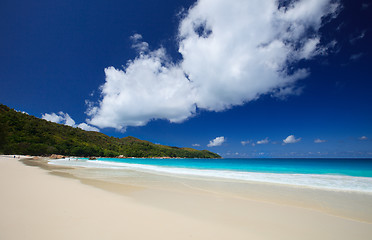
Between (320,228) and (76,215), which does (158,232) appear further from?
(320,228)

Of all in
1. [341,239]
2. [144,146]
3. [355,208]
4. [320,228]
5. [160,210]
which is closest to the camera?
[341,239]

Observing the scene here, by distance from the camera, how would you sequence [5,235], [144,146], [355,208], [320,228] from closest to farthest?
1. [5,235]
2. [320,228]
3. [355,208]
4. [144,146]

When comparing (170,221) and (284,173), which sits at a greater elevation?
(284,173)

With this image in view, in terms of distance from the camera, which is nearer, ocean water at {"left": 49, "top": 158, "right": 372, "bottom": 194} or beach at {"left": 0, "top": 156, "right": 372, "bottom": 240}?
beach at {"left": 0, "top": 156, "right": 372, "bottom": 240}

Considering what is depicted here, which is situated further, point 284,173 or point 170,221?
point 284,173

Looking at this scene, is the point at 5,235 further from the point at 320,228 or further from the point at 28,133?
the point at 28,133

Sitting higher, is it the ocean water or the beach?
the ocean water

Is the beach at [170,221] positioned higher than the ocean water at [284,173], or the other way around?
the ocean water at [284,173]

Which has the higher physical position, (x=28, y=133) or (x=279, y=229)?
(x=28, y=133)

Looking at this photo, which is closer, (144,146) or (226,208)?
(226,208)

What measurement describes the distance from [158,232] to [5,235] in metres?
2.83

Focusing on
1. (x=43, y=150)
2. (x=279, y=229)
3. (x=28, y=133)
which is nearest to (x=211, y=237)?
(x=279, y=229)

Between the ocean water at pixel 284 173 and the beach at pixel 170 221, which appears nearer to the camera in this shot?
the beach at pixel 170 221

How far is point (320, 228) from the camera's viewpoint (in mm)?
4359
